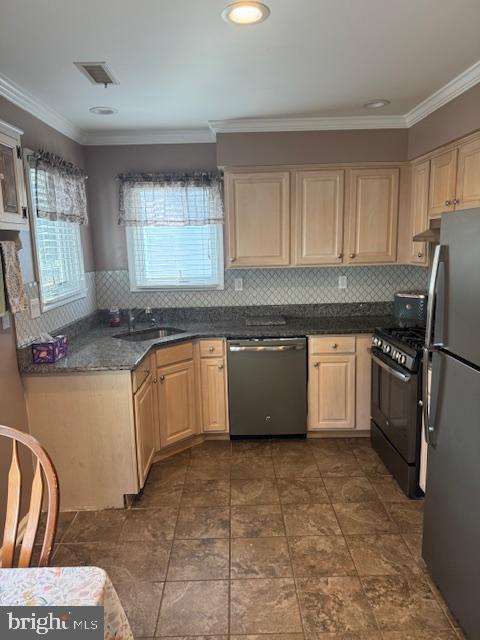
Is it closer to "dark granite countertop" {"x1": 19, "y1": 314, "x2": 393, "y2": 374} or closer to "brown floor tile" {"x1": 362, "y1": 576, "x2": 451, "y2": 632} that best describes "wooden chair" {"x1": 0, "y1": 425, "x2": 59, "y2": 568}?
"dark granite countertop" {"x1": 19, "y1": 314, "x2": 393, "y2": 374}

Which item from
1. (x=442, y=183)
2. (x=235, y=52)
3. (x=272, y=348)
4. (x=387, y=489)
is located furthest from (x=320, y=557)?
(x=235, y=52)

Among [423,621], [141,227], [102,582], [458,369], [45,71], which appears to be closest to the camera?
[102,582]

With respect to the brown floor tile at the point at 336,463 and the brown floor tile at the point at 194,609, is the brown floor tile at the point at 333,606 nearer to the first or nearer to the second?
the brown floor tile at the point at 194,609

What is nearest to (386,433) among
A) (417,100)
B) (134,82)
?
(417,100)

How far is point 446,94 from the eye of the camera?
8.95 feet

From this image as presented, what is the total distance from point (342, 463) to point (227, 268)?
5.70 ft

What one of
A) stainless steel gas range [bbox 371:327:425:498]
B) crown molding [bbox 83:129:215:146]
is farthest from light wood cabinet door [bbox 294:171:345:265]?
crown molding [bbox 83:129:215:146]

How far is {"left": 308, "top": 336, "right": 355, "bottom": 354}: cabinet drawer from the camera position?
136 inches

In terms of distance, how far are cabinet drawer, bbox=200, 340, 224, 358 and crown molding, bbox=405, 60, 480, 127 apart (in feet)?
7.11

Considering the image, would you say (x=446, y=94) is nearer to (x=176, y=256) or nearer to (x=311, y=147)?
(x=311, y=147)

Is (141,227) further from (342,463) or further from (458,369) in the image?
(458,369)

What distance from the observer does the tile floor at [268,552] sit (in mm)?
1894

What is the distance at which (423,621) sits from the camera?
1869 mm

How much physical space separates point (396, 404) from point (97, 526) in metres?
1.99
